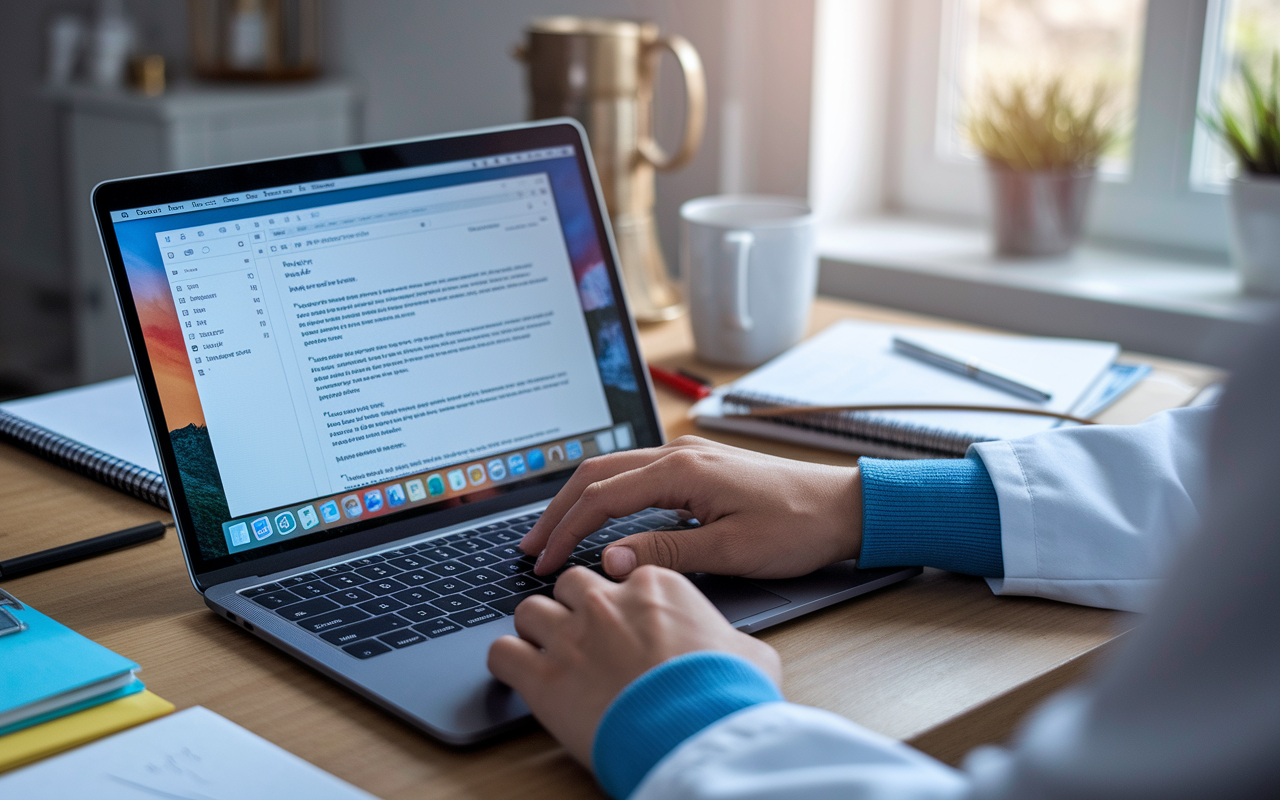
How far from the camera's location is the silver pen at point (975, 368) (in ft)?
3.14

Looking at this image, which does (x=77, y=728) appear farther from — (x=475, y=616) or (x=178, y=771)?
(x=475, y=616)

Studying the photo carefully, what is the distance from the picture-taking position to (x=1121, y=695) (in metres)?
0.30

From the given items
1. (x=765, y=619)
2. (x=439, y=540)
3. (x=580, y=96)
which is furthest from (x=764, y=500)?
(x=580, y=96)

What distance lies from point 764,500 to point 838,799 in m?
0.28

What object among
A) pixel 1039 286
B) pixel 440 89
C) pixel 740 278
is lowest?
pixel 1039 286

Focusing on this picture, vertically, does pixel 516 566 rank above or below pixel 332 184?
below

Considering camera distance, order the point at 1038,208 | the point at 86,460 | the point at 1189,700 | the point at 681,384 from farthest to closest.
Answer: the point at 1038,208 → the point at 681,384 → the point at 86,460 → the point at 1189,700

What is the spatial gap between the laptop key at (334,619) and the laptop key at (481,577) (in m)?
0.07

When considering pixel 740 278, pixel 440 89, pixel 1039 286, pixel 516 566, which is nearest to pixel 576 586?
pixel 516 566

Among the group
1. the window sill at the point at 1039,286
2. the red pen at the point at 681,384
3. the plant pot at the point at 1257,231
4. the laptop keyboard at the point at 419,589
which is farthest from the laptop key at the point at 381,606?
the plant pot at the point at 1257,231

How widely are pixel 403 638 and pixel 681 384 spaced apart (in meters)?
0.52

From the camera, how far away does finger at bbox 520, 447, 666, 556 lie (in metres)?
0.69

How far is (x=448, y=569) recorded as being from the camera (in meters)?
0.68

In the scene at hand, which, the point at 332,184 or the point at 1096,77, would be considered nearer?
the point at 332,184
